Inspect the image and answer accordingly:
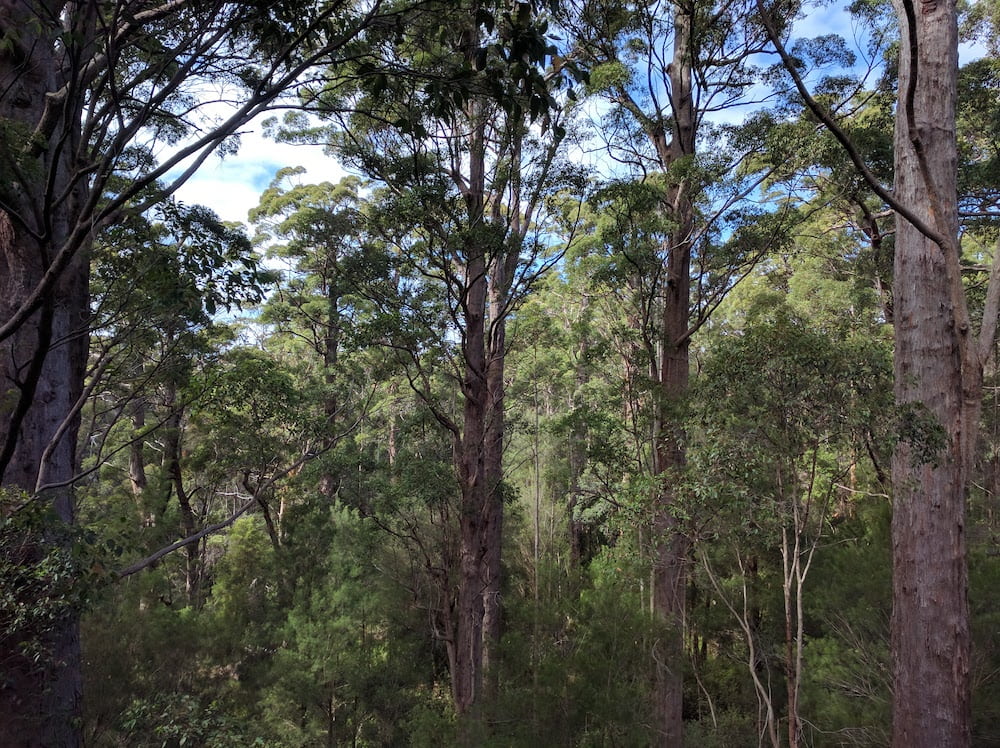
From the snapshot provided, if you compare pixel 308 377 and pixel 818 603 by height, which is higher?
pixel 308 377

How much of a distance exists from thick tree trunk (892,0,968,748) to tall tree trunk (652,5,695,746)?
7.65 ft

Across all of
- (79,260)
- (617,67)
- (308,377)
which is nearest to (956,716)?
(79,260)

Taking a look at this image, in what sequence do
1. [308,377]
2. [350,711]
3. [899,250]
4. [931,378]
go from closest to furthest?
[931,378], [899,250], [350,711], [308,377]

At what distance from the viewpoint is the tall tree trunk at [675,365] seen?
5.80 metres

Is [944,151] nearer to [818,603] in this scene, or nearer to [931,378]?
[931,378]

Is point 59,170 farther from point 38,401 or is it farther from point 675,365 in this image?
point 675,365

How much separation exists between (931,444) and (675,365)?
10.9 ft

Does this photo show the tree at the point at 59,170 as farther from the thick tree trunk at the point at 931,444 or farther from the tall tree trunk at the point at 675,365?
the tall tree trunk at the point at 675,365

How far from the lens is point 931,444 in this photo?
3006 millimetres

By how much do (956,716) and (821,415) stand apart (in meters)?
1.66

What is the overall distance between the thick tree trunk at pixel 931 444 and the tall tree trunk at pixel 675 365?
2330 mm

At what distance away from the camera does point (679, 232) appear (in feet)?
20.7

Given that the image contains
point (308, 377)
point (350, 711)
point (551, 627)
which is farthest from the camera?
point (308, 377)

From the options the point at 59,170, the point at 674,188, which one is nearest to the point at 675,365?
the point at 674,188
